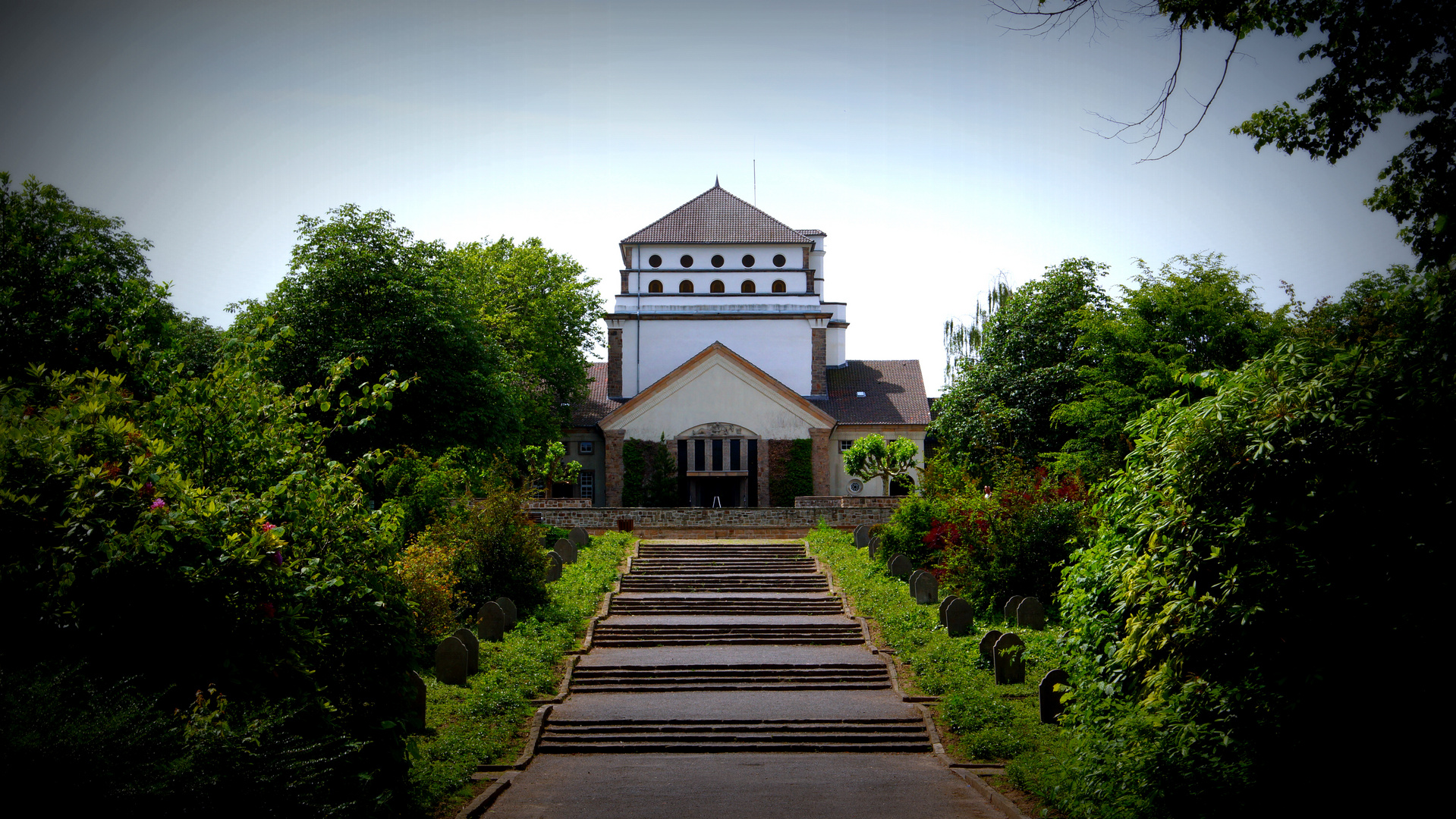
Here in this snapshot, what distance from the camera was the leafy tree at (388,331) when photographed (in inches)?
1118

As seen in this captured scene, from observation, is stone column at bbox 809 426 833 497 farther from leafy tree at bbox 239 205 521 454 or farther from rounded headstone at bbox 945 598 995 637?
rounded headstone at bbox 945 598 995 637

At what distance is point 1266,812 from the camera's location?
26.7 ft

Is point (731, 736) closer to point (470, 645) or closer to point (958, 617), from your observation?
point (470, 645)

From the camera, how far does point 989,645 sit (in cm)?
1784

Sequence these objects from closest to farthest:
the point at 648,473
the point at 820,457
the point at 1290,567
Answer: the point at 1290,567
the point at 648,473
the point at 820,457

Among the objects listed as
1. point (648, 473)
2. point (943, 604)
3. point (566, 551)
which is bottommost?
point (943, 604)

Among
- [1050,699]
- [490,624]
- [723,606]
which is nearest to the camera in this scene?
[1050,699]

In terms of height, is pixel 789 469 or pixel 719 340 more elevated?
pixel 719 340

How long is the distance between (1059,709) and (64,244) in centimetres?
2993

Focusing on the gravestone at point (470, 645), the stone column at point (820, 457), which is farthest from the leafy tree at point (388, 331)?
the stone column at point (820, 457)

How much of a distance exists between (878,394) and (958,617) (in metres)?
31.1

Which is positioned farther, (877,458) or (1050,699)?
(877,458)

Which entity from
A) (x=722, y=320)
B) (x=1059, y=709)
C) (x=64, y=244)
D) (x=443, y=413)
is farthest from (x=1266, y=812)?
(x=722, y=320)

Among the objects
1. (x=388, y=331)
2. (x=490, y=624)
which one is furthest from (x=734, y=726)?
(x=388, y=331)
